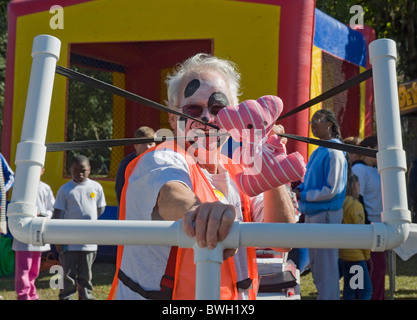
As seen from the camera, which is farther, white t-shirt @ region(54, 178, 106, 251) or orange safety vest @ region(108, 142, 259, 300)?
white t-shirt @ region(54, 178, 106, 251)

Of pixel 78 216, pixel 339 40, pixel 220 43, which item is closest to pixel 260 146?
pixel 78 216

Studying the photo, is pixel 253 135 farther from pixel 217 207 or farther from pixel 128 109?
pixel 128 109

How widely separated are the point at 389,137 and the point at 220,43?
17.3ft

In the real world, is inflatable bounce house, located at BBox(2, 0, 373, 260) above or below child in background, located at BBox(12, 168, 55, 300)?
above

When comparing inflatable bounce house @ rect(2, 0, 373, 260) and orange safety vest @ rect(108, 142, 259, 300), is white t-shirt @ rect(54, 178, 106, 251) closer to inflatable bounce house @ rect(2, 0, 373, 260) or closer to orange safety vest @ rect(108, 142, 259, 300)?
inflatable bounce house @ rect(2, 0, 373, 260)

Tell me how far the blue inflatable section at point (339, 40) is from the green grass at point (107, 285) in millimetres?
2434

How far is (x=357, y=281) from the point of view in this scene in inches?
164

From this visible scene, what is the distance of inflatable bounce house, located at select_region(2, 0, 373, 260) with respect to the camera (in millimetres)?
5688

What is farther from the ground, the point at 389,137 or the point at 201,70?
the point at 201,70

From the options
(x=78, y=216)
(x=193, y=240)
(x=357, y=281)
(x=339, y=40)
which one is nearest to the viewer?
(x=193, y=240)

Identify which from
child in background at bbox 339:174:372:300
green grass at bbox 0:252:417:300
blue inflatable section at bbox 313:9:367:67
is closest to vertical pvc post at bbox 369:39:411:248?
child in background at bbox 339:174:372:300

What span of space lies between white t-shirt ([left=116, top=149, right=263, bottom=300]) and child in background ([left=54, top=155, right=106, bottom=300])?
130 inches

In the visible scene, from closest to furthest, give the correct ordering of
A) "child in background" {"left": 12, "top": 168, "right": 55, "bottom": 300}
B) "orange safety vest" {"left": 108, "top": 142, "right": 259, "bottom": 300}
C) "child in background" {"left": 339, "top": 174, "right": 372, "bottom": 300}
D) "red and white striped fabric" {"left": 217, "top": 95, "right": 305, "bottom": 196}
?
"red and white striped fabric" {"left": 217, "top": 95, "right": 305, "bottom": 196}, "orange safety vest" {"left": 108, "top": 142, "right": 259, "bottom": 300}, "child in background" {"left": 339, "top": 174, "right": 372, "bottom": 300}, "child in background" {"left": 12, "top": 168, "right": 55, "bottom": 300}

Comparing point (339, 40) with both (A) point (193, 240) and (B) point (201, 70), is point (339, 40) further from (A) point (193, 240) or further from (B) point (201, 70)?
Result: (A) point (193, 240)
